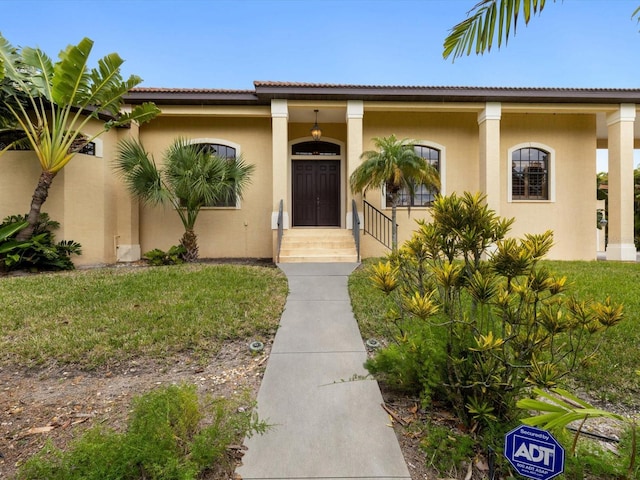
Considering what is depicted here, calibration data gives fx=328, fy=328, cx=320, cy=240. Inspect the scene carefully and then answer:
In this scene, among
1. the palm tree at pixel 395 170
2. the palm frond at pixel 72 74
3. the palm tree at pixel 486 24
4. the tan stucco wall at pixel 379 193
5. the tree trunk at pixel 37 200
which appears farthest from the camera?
the tan stucco wall at pixel 379 193

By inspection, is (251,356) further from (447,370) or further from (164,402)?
(447,370)

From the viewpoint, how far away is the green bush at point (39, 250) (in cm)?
770

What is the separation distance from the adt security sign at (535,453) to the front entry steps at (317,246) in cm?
719

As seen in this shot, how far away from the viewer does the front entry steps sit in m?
8.77

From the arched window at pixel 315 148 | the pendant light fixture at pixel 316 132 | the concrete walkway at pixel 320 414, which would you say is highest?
the pendant light fixture at pixel 316 132

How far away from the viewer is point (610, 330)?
13.6 feet

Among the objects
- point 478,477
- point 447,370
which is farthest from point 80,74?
point 478,477

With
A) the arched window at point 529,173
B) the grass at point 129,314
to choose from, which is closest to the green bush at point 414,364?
the grass at point 129,314

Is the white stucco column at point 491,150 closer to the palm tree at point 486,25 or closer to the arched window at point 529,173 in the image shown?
Answer: the arched window at point 529,173

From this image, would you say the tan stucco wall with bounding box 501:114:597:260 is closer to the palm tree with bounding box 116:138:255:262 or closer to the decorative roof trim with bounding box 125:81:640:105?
the decorative roof trim with bounding box 125:81:640:105

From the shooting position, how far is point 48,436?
2562 mm

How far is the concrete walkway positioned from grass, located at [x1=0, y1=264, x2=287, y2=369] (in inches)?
31.2

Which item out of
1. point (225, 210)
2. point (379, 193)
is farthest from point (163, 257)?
point (379, 193)

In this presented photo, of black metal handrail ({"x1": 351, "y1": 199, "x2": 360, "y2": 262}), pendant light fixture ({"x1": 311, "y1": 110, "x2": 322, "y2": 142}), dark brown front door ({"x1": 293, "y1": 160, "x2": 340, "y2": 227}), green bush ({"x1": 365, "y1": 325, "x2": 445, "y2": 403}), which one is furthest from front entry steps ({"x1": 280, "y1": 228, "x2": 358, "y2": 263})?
green bush ({"x1": 365, "y1": 325, "x2": 445, "y2": 403})
